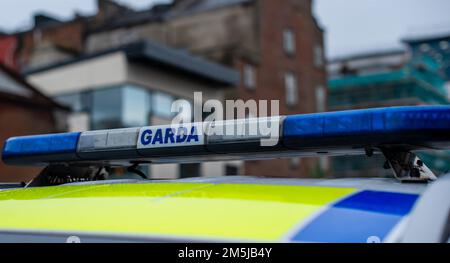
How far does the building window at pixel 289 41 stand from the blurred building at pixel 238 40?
0.06 m

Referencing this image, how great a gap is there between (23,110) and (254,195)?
65.8ft

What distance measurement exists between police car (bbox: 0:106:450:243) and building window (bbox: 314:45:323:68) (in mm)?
35821

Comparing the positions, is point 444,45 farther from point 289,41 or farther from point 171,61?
point 171,61

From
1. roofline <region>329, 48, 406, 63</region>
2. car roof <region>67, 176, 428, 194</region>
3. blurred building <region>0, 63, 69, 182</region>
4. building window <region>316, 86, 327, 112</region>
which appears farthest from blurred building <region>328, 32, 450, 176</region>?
car roof <region>67, 176, 428, 194</region>

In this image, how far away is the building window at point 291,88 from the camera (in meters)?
35.2

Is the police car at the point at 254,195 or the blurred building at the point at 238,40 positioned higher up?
the blurred building at the point at 238,40

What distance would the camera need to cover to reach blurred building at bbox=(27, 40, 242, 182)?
23.1m

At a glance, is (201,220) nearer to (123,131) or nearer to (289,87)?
(123,131)

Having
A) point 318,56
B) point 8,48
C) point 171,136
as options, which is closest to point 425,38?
point 318,56

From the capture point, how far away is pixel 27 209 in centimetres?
214

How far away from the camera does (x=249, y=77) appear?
103 ft

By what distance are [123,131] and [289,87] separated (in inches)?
1299

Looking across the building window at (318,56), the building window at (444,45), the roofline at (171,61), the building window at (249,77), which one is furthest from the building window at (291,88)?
the building window at (444,45)

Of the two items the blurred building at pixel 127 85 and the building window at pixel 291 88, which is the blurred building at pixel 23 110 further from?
the building window at pixel 291 88
